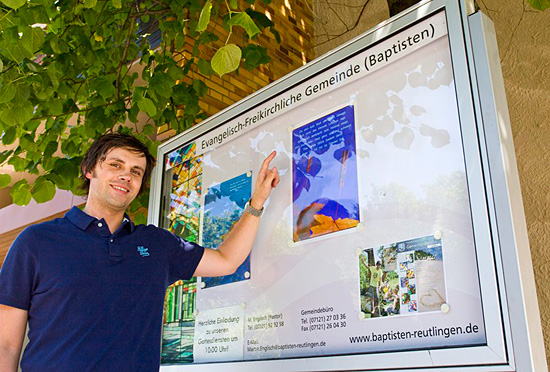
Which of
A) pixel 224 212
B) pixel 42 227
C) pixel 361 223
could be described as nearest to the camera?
pixel 361 223

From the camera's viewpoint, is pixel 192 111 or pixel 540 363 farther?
pixel 192 111

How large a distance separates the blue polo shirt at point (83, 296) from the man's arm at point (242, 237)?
0.82 feet

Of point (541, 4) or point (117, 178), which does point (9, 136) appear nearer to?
point (117, 178)

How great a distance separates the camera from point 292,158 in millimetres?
2186

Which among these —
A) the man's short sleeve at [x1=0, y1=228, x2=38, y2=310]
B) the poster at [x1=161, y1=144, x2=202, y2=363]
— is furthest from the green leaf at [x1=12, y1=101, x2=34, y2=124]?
the man's short sleeve at [x1=0, y1=228, x2=38, y2=310]

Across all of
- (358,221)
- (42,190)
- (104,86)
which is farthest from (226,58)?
(42,190)

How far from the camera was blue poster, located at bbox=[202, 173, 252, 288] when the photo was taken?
7.70 feet

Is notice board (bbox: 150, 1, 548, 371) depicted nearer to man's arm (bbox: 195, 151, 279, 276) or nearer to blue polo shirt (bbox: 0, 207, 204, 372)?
man's arm (bbox: 195, 151, 279, 276)

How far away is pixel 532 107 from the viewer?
11.3 ft

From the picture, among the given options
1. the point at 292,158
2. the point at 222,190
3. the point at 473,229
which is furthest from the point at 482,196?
the point at 222,190

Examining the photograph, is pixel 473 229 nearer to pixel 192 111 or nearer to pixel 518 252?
pixel 518 252

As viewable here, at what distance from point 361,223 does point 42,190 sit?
2004 millimetres

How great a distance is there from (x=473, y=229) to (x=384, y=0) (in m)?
3.49

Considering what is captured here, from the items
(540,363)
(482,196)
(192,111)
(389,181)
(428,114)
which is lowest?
(540,363)
